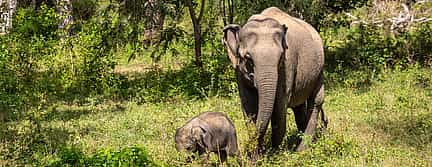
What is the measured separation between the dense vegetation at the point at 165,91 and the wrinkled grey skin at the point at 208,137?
255 millimetres

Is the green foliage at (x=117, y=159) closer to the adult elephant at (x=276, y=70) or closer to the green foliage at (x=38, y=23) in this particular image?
the adult elephant at (x=276, y=70)

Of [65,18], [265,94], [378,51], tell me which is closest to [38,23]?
[65,18]

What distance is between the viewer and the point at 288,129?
9.46 m

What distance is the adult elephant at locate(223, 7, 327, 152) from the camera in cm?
663

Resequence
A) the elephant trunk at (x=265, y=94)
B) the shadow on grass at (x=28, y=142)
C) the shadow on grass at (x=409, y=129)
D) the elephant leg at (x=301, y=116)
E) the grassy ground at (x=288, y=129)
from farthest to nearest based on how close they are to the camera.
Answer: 1. the elephant leg at (x=301, y=116)
2. the shadow on grass at (x=409, y=129)
3. the shadow on grass at (x=28, y=142)
4. the grassy ground at (x=288, y=129)
5. the elephant trunk at (x=265, y=94)

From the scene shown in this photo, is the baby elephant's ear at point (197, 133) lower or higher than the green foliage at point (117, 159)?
higher

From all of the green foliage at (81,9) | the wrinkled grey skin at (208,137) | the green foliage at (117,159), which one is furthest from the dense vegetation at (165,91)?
the green foliage at (81,9)

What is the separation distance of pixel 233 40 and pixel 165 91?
585 centimetres

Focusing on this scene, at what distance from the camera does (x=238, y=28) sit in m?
7.18

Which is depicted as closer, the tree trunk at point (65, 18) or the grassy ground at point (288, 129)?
the grassy ground at point (288, 129)

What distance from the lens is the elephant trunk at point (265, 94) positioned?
21.6 feet

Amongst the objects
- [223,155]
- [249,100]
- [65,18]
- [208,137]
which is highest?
[65,18]

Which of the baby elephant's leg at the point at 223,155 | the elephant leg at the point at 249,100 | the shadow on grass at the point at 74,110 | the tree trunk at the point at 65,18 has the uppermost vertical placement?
the tree trunk at the point at 65,18

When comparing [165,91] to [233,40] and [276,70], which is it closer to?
[233,40]
